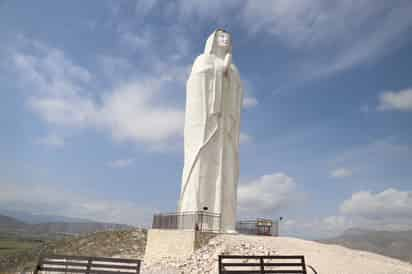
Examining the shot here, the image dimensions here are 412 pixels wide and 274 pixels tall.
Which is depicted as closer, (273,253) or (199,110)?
(273,253)

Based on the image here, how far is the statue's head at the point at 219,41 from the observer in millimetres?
24281

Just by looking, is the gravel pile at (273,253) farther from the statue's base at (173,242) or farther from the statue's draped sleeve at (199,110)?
the statue's draped sleeve at (199,110)

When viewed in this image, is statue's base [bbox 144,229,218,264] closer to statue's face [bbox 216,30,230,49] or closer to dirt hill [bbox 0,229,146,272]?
dirt hill [bbox 0,229,146,272]

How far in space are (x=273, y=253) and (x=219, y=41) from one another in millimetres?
14897

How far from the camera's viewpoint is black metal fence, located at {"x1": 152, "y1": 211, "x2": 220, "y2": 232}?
19453 millimetres

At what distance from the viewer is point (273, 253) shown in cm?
1512

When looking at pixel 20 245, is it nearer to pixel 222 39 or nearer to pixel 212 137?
pixel 212 137

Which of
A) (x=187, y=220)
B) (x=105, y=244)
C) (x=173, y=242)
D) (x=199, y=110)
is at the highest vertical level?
(x=199, y=110)

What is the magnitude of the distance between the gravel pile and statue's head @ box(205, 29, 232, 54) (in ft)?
42.7

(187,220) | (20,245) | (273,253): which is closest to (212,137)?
(187,220)

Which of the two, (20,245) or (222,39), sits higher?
(222,39)

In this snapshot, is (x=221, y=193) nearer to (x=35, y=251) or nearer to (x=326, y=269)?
(x=326, y=269)

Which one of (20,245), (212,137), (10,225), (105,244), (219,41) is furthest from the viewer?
(10,225)

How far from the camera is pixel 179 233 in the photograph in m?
17.0
